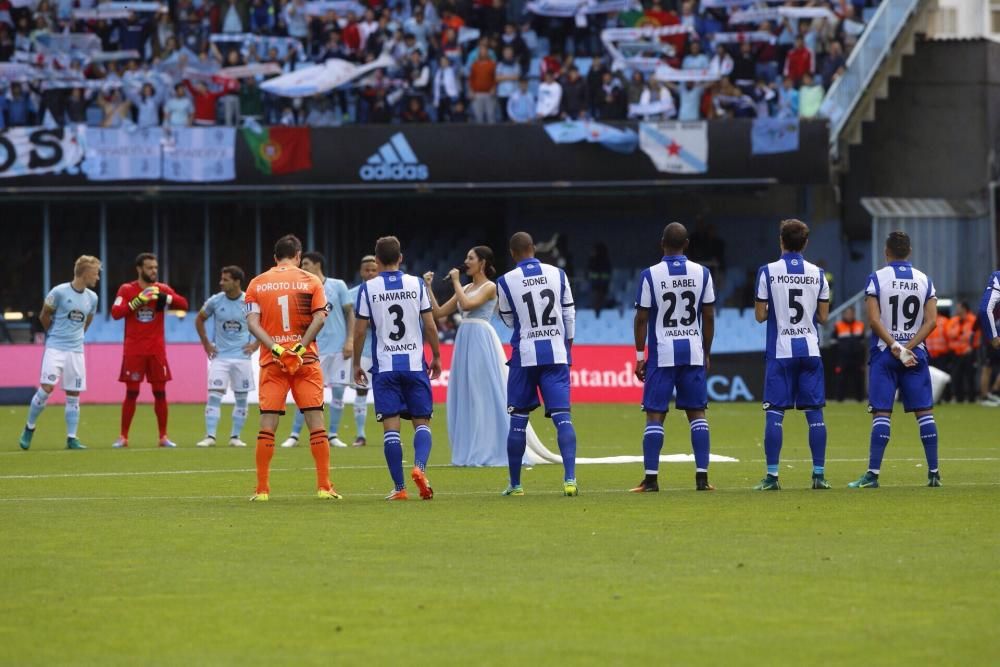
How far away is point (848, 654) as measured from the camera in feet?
25.2

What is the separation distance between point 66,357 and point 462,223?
2312 cm

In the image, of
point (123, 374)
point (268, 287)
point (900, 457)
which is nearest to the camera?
point (268, 287)

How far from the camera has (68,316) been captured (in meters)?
22.8

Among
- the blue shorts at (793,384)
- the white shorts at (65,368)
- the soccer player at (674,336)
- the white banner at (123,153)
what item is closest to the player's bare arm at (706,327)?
the soccer player at (674,336)

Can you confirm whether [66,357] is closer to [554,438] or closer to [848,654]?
[554,438]

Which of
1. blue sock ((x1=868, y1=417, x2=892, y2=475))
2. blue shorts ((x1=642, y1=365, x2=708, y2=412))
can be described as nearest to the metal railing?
blue sock ((x1=868, y1=417, x2=892, y2=475))

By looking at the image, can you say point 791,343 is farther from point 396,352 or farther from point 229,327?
point 229,327

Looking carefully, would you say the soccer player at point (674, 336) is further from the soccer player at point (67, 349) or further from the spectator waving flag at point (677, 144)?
the spectator waving flag at point (677, 144)

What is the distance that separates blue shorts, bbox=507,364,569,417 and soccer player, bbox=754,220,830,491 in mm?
1760

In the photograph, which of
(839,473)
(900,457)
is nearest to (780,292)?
(839,473)

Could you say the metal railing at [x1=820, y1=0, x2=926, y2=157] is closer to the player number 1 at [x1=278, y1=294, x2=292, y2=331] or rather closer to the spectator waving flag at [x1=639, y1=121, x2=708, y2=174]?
the spectator waving flag at [x1=639, y1=121, x2=708, y2=174]

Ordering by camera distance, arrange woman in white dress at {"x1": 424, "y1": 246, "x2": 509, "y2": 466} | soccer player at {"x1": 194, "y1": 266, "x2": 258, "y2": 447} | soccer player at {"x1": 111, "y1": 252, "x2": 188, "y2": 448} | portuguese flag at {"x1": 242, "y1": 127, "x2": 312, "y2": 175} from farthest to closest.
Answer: portuguese flag at {"x1": 242, "y1": 127, "x2": 312, "y2": 175} → soccer player at {"x1": 194, "y1": 266, "x2": 258, "y2": 447} → soccer player at {"x1": 111, "y1": 252, "x2": 188, "y2": 448} → woman in white dress at {"x1": 424, "y1": 246, "x2": 509, "y2": 466}

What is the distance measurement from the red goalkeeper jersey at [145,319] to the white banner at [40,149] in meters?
19.6

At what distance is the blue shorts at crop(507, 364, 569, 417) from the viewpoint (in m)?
15.1
